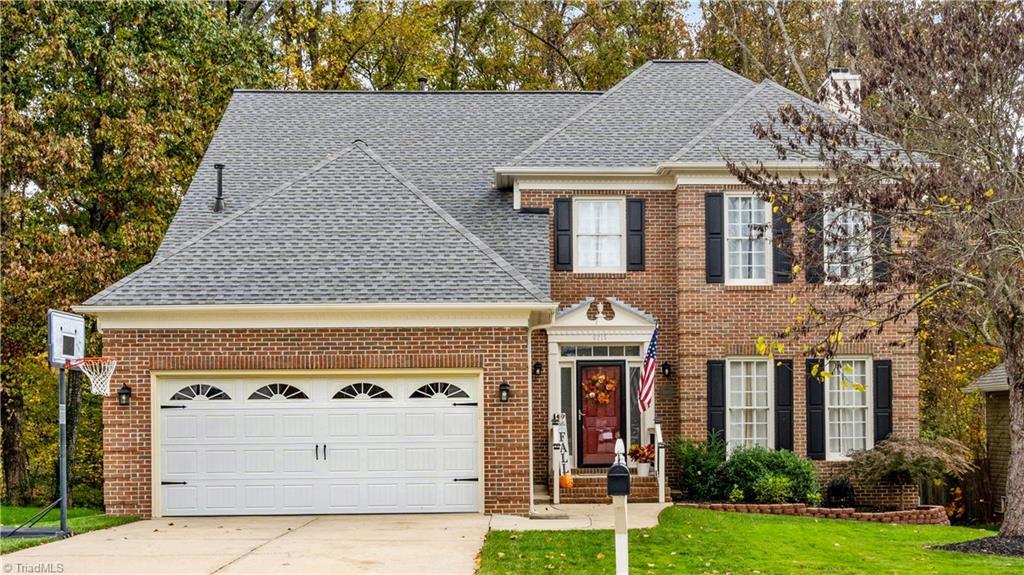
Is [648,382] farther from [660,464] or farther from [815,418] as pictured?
[815,418]

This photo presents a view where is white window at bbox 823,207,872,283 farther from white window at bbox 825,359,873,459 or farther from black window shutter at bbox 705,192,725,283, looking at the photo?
white window at bbox 825,359,873,459

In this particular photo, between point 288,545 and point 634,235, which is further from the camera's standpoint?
point 634,235

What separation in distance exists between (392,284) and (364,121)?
29.6 feet

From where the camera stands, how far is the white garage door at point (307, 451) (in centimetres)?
1703

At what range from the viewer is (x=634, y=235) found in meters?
21.5

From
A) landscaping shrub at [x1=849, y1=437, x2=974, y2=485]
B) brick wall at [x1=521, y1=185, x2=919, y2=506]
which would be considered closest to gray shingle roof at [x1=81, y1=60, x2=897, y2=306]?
brick wall at [x1=521, y1=185, x2=919, y2=506]

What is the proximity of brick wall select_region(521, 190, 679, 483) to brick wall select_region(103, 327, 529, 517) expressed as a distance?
4.40 metres

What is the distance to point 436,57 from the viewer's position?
35.9 m

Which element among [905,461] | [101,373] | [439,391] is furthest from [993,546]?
[101,373]

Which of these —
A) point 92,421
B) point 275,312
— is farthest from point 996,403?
point 92,421

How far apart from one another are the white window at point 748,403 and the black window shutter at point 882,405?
6.32 feet

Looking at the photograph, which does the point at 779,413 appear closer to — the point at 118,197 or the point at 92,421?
the point at 118,197

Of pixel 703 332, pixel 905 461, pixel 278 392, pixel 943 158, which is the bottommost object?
pixel 905 461

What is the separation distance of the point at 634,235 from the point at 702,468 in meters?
4.47
